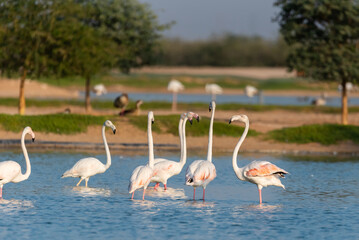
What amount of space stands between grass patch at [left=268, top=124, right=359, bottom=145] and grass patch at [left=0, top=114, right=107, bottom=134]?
270 inches

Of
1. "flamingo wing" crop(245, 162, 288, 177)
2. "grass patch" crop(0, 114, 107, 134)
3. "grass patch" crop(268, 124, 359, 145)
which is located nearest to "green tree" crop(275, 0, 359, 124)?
"grass patch" crop(268, 124, 359, 145)

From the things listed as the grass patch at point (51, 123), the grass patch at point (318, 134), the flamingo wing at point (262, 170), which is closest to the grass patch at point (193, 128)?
the grass patch at point (318, 134)

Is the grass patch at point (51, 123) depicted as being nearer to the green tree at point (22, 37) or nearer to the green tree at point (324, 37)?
the green tree at point (22, 37)

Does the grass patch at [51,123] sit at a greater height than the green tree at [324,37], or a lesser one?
lesser

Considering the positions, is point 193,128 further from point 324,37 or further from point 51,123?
point 324,37

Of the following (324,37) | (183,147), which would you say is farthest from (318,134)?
(183,147)

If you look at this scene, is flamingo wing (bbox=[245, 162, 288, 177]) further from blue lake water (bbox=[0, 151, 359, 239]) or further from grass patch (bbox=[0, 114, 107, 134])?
grass patch (bbox=[0, 114, 107, 134])

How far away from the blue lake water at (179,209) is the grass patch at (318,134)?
740 cm

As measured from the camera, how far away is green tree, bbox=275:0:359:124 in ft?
104

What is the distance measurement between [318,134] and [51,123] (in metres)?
9.88

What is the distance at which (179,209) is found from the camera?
45.8 feet

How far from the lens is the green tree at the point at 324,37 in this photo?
31.7m

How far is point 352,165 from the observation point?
21.5m

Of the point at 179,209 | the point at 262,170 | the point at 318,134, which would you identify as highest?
the point at 318,134
